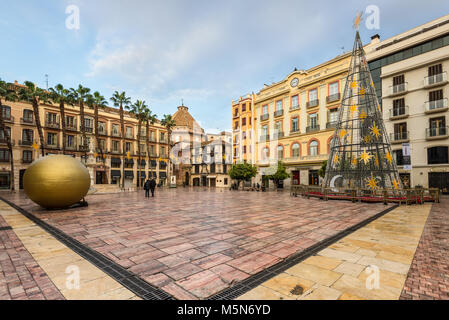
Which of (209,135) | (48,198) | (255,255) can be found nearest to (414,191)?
(255,255)

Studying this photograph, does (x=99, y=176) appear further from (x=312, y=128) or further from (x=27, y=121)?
(x=312, y=128)

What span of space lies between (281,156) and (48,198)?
29876mm

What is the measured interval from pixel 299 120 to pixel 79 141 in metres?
36.2

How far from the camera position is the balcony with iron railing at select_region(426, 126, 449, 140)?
22047mm

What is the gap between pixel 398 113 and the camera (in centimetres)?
2530

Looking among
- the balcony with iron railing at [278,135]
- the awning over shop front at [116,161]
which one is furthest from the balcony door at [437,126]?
the awning over shop front at [116,161]

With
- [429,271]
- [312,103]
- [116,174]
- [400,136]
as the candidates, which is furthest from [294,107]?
[116,174]

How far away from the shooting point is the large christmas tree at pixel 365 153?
15.5 m

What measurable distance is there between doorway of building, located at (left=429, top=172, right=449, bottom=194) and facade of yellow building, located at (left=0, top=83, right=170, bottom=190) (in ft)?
115

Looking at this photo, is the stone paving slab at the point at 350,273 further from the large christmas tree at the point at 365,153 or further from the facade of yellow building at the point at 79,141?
the facade of yellow building at the point at 79,141

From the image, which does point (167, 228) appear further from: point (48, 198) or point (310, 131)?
point (310, 131)

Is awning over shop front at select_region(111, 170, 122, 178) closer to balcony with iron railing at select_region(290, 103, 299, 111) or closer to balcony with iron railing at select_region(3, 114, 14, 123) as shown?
balcony with iron railing at select_region(3, 114, 14, 123)

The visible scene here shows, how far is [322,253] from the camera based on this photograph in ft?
15.8

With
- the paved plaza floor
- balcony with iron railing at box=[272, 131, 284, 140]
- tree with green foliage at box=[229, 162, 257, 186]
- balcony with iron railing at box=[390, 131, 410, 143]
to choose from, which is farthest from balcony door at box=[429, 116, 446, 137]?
the paved plaza floor
